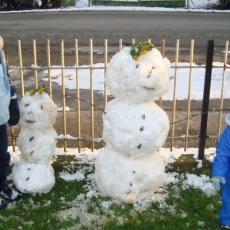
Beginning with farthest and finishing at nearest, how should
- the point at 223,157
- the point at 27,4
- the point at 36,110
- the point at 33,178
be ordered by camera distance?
the point at 27,4 → the point at 33,178 → the point at 36,110 → the point at 223,157

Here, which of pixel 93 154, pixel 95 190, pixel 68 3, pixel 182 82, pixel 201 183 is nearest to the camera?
pixel 95 190

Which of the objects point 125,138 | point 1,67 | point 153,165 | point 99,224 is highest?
point 1,67

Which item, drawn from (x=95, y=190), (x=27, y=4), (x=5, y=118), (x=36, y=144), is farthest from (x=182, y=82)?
(x=27, y=4)

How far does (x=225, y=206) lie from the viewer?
432 cm

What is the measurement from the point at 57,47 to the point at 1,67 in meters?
9.04

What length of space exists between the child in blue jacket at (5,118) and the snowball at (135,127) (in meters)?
0.93

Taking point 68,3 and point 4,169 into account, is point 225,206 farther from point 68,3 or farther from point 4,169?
point 68,3

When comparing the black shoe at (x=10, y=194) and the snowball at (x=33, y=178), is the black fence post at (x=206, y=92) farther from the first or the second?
the black shoe at (x=10, y=194)

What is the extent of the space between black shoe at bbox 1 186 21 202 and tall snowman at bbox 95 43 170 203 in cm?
88

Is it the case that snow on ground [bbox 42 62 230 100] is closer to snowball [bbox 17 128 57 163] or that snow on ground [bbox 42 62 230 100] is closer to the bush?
snowball [bbox 17 128 57 163]

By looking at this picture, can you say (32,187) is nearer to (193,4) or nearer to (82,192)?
(82,192)

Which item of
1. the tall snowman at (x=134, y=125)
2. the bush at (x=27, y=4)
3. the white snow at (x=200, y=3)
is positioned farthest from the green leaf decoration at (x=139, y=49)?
the bush at (x=27, y=4)

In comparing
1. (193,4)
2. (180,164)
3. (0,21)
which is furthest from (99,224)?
(193,4)

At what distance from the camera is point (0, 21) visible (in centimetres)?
1867
